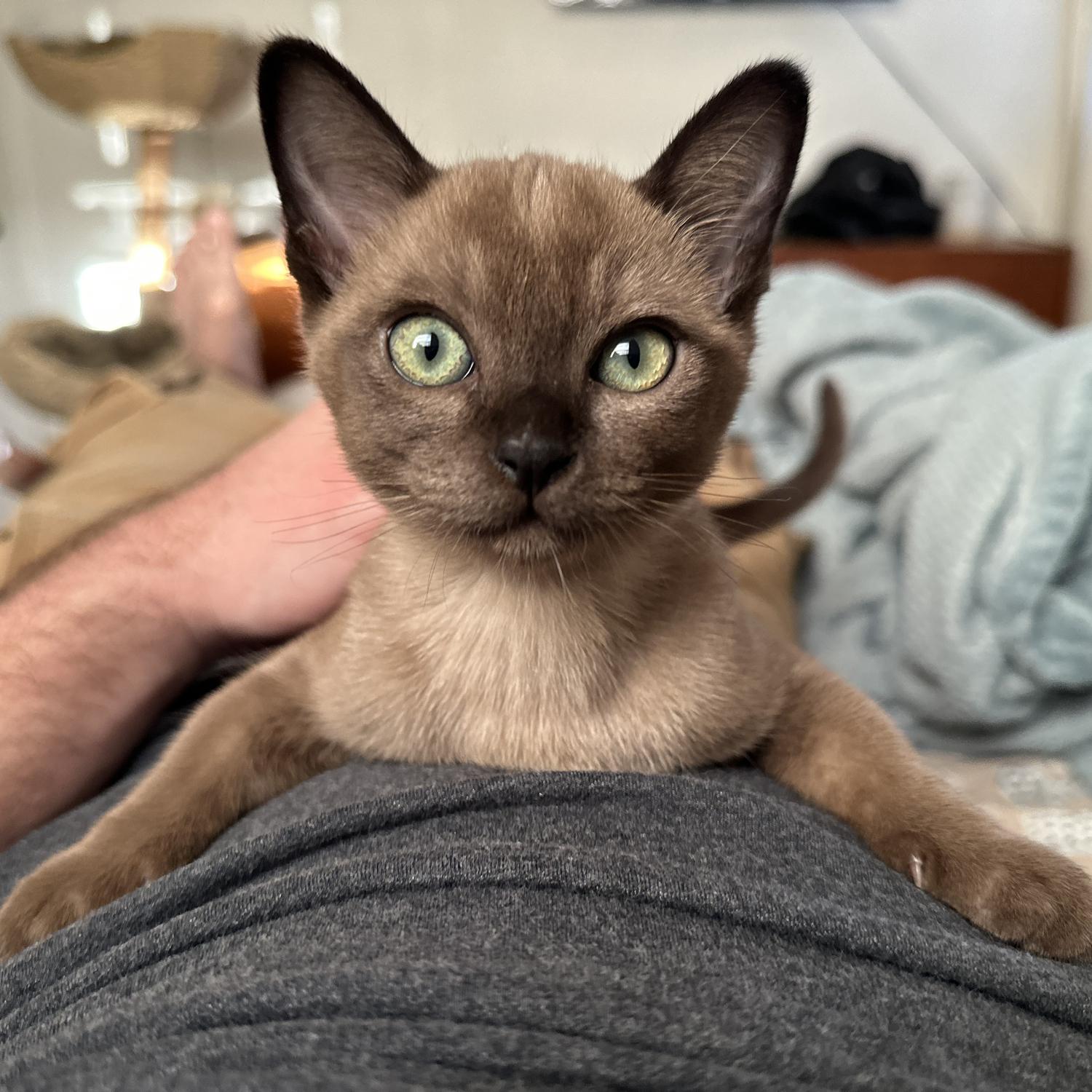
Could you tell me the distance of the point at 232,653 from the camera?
110 centimetres

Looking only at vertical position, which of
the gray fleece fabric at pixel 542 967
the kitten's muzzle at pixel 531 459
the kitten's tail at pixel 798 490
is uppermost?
the kitten's muzzle at pixel 531 459

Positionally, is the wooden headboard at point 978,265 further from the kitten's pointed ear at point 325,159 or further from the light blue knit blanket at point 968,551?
the kitten's pointed ear at point 325,159

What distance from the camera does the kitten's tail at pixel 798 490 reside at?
3.80ft

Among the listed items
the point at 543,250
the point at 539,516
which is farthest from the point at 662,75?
the point at 539,516

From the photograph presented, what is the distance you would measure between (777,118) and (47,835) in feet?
3.03

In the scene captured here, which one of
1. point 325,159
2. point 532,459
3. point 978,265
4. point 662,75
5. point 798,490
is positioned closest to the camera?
point 532,459

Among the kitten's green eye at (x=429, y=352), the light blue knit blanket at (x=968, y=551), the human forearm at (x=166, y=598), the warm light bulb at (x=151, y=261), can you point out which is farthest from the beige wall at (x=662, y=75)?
the kitten's green eye at (x=429, y=352)

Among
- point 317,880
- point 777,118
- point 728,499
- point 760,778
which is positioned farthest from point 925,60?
point 317,880

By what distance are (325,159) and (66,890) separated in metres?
0.63

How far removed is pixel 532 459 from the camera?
60cm

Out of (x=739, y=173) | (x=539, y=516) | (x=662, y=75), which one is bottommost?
(x=539, y=516)

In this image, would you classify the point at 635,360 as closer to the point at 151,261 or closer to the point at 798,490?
the point at 798,490

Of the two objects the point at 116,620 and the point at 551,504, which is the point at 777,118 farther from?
the point at 116,620

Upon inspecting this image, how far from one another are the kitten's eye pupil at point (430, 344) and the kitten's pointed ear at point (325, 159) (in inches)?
6.7
